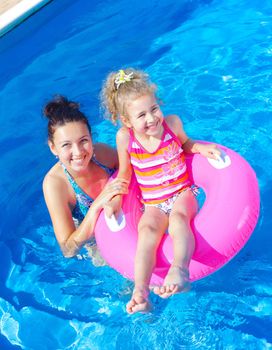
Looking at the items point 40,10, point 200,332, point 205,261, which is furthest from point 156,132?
point 40,10

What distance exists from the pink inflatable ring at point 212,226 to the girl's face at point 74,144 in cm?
40

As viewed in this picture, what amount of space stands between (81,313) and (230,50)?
4.03 m

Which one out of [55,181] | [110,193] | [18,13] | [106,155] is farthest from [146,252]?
[18,13]

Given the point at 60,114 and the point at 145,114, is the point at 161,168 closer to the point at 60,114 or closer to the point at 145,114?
the point at 145,114

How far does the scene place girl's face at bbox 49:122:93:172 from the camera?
10.8 feet

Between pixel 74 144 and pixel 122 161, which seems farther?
pixel 122 161

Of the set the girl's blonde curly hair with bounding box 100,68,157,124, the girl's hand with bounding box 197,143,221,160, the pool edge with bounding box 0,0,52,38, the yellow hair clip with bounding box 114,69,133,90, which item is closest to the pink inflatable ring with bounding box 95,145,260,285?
the girl's hand with bounding box 197,143,221,160

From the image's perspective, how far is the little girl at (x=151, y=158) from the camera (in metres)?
3.16

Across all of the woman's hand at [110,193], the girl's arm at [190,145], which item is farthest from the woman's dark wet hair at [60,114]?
the girl's arm at [190,145]

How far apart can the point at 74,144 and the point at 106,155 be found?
568 mm

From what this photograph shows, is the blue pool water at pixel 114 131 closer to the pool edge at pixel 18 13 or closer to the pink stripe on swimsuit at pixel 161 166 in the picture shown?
Result: the pool edge at pixel 18 13

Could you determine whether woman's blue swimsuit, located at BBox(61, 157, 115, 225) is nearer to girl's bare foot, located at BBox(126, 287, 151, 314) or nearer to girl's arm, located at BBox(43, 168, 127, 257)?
girl's arm, located at BBox(43, 168, 127, 257)

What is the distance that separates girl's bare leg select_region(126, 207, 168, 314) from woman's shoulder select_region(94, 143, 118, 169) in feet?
1.72

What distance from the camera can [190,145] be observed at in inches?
142
